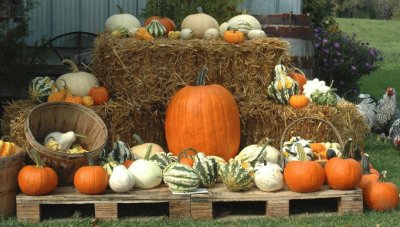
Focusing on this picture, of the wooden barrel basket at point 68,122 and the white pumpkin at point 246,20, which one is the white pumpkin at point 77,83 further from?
the white pumpkin at point 246,20

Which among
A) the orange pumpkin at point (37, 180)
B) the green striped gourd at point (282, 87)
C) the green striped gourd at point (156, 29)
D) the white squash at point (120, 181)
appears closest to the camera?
the orange pumpkin at point (37, 180)

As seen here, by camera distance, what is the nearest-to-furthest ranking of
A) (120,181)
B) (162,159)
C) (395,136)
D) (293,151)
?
(120,181)
(162,159)
(293,151)
(395,136)

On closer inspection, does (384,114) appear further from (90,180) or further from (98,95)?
(90,180)

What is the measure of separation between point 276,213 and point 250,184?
0.32 m

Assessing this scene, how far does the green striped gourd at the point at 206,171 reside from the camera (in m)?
5.54

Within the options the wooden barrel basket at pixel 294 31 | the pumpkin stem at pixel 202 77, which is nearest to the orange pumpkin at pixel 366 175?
the pumpkin stem at pixel 202 77

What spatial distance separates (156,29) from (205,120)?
1168mm

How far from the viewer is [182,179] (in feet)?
17.5

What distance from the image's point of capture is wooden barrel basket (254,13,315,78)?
8391mm

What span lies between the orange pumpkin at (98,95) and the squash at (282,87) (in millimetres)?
1576

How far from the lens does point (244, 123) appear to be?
691cm

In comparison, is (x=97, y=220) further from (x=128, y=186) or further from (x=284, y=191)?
(x=284, y=191)

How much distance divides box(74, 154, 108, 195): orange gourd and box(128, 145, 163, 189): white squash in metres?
0.25

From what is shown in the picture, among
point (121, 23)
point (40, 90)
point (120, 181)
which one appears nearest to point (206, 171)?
point (120, 181)
